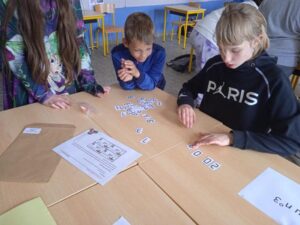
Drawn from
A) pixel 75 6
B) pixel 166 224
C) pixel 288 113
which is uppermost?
pixel 75 6

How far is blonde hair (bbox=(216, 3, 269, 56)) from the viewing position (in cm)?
100

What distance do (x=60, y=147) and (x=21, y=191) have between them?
9.5 inches

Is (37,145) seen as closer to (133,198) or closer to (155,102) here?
(133,198)

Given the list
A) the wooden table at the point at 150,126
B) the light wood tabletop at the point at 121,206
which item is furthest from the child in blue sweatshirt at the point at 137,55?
the light wood tabletop at the point at 121,206

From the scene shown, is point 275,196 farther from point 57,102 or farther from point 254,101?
point 57,102

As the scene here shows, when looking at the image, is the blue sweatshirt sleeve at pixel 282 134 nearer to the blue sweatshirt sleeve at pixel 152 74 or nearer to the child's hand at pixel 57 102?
the blue sweatshirt sleeve at pixel 152 74

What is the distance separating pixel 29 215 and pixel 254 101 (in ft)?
3.42

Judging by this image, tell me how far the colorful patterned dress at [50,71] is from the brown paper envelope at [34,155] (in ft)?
1.10

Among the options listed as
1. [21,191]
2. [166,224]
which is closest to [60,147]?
[21,191]

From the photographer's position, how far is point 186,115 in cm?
116

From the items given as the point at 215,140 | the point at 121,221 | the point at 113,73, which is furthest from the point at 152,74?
the point at 113,73

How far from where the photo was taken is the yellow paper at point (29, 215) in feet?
2.22

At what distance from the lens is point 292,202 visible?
2.46 feet

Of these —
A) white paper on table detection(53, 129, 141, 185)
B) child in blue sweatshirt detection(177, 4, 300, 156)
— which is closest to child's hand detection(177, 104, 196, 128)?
child in blue sweatshirt detection(177, 4, 300, 156)
